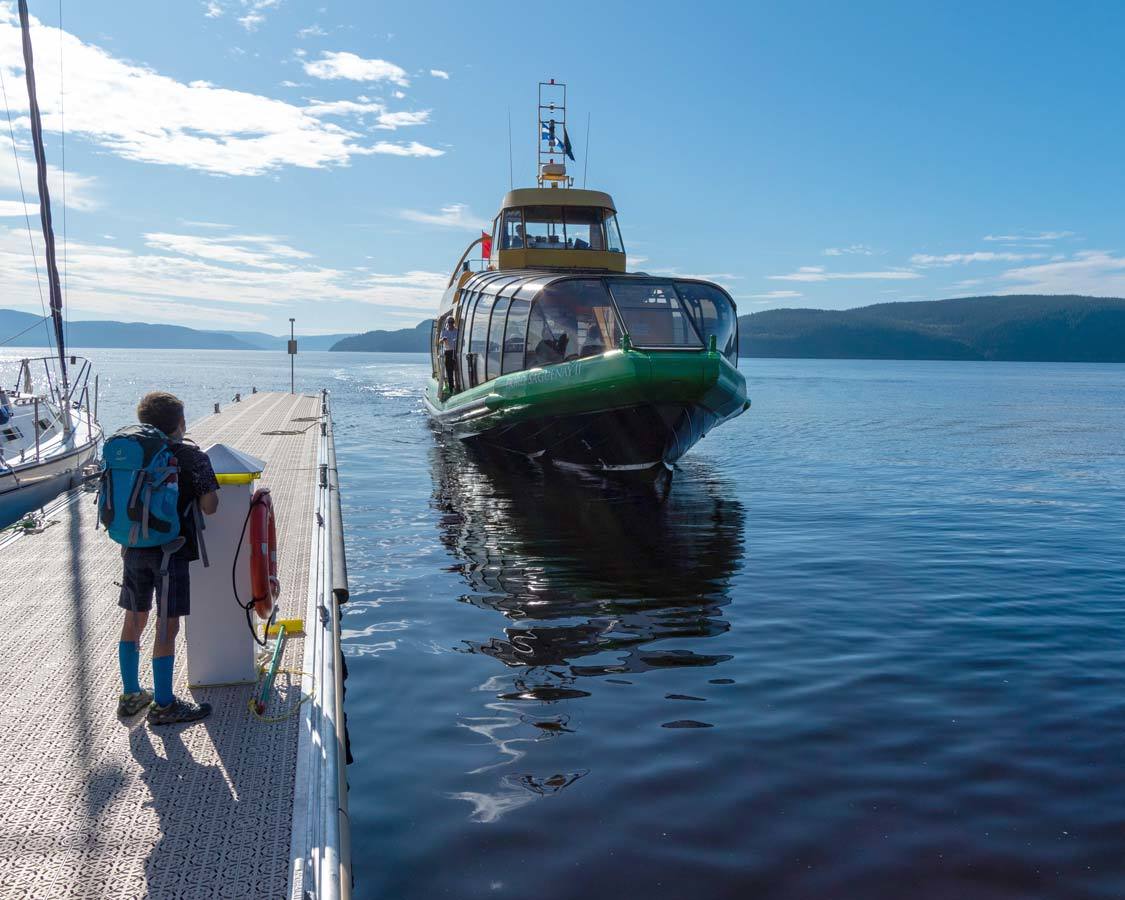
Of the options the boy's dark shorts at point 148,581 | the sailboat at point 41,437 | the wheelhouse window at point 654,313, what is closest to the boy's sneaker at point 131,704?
the boy's dark shorts at point 148,581

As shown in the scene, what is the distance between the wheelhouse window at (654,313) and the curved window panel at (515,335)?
197cm

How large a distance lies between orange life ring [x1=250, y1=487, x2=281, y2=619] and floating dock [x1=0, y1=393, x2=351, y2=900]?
1.99ft

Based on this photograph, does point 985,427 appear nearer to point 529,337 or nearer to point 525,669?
point 529,337

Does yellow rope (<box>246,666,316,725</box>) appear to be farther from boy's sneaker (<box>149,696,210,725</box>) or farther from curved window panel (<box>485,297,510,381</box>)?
curved window panel (<box>485,297,510,381</box>)

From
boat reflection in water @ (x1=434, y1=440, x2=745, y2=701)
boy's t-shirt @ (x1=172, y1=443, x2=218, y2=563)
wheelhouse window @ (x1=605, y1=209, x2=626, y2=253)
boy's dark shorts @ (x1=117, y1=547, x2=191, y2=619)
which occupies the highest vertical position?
wheelhouse window @ (x1=605, y1=209, x2=626, y2=253)

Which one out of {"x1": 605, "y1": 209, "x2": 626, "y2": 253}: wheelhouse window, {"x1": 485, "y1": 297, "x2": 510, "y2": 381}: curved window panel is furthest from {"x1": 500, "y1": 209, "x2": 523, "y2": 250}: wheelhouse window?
{"x1": 485, "y1": 297, "x2": 510, "y2": 381}: curved window panel

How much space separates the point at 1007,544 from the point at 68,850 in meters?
13.1

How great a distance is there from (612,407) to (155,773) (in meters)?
11.6

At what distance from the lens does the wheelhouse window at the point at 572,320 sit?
16.0m

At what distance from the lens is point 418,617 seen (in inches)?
368

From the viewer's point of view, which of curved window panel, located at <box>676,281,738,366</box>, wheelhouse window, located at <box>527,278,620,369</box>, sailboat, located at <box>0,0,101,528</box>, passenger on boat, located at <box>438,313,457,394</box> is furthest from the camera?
passenger on boat, located at <box>438,313,457,394</box>

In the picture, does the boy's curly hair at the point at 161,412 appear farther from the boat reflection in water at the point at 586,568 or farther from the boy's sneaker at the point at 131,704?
the boat reflection in water at the point at 586,568

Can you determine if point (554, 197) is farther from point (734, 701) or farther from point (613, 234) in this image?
point (734, 701)

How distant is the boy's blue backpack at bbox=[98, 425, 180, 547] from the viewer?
4.78m
